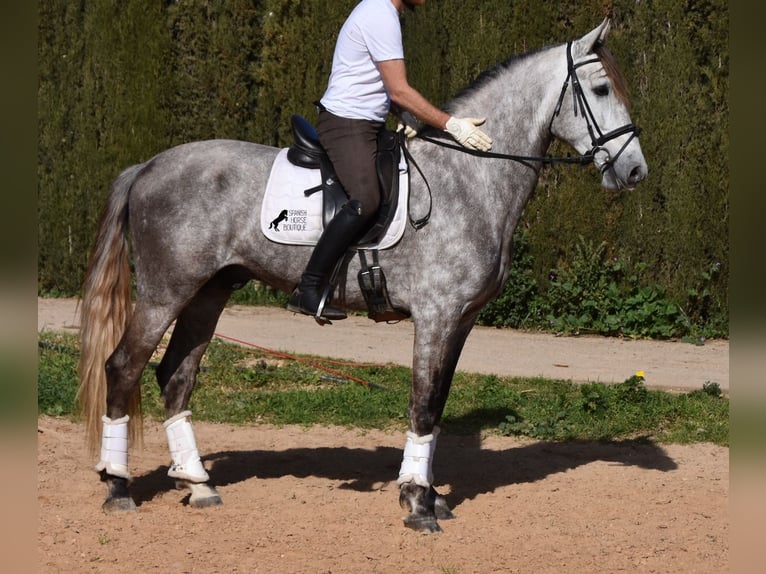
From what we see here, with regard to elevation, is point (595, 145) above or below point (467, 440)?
above

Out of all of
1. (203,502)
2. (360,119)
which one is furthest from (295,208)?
(203,502)

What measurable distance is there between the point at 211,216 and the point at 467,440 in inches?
110

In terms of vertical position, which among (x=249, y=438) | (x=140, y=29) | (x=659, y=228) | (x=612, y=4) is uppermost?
(x=612, y=4)

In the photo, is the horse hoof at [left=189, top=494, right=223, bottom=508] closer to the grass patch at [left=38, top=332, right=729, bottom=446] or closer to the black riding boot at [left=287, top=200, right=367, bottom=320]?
the black riding boot at [left=287, top=200, right=367, bottom=320]

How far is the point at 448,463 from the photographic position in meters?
6.94

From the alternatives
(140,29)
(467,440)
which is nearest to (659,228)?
(467,440)

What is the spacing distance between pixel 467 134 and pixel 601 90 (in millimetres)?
812

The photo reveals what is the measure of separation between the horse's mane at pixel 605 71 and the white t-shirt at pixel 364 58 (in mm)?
497

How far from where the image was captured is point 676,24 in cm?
1027

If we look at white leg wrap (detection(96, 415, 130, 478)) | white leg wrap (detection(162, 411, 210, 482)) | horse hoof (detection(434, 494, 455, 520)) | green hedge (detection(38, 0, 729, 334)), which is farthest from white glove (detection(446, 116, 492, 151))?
green hedge (detection(38, 0, 729, 334))

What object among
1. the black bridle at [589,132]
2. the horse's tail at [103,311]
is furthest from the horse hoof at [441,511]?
the black bridle at [589,132]

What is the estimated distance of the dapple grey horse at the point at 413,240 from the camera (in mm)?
5543

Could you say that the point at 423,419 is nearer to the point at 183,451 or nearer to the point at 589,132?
the point at 183,451

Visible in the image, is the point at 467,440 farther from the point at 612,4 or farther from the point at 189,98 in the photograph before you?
the point at 189,98
